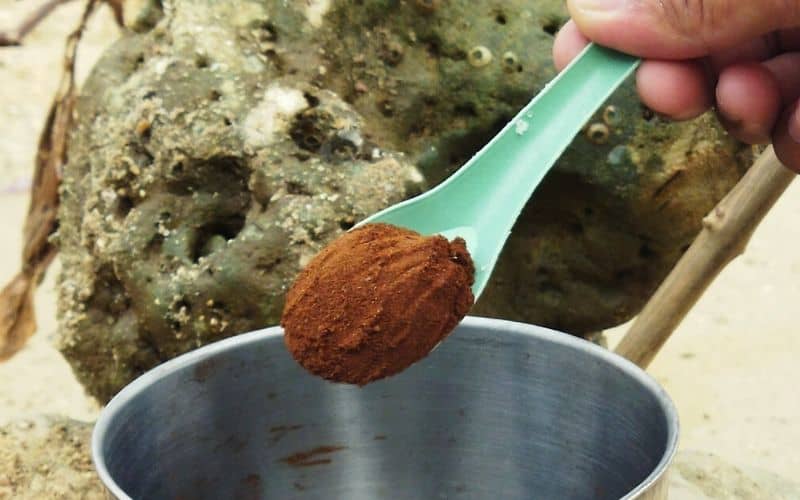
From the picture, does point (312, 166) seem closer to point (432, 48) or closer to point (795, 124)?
point (432, 48)

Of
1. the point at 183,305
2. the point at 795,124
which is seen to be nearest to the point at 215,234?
the point at 183,305

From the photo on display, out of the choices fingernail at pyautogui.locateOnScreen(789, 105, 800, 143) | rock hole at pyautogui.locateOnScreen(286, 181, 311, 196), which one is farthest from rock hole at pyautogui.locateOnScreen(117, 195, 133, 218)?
fingernail at pyautogui.locateOnScreen(789, 105, 800, 143)

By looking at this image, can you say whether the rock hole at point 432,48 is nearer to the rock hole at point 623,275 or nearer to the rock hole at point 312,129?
the rock hole at point 312,129

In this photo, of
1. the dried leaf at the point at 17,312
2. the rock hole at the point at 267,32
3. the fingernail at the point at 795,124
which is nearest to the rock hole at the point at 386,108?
the rock hole at the point at 267,32

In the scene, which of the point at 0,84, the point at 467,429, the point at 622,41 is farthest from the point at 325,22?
the point at 0,84

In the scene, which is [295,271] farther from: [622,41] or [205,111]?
[622,41]

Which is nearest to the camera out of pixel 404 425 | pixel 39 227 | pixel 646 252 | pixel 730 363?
pixel 404 425
